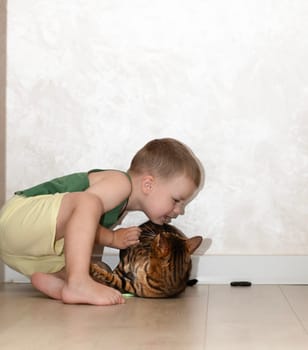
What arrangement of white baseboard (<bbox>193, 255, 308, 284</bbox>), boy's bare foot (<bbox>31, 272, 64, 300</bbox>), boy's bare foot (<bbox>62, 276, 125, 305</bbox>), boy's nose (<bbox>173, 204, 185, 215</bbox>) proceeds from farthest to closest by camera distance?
white baseboard (<bbox>193, 255, 308, 284</bbox>), boy's nose (<bbox>173, 204, 185, 215</bbox>), boy's bare foot (<bbox>31, 272, 64, 300</bbox>), boy's bare foot (<bbox>62, 276, 125, 305</bbox>)

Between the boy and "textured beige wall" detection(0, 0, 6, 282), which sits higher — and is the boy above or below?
below

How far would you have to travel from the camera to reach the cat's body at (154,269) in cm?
213

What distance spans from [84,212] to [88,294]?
0.74 feet

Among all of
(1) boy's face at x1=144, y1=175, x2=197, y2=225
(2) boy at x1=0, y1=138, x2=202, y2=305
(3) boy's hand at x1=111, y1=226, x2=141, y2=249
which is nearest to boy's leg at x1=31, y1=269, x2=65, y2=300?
(2) boy at x1=0, y1=138, x2=202, y2=305

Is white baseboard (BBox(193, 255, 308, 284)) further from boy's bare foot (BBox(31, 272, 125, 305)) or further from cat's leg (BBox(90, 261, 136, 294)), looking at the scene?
boy's bare foot (BBox(31, 272, 125, 305))

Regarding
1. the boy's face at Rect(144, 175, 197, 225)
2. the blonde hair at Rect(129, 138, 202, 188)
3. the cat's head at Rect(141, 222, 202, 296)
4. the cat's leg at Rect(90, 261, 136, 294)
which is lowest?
the cat's leg at Rect(90, 261, 136, 294)

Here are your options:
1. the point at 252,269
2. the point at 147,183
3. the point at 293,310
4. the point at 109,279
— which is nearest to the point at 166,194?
the point at 147,183

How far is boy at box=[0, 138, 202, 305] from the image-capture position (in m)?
2.05

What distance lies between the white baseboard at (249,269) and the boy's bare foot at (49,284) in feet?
1.33

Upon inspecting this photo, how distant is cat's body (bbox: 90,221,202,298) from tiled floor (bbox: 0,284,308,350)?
0.04 metres

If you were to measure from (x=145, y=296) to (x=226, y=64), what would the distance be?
0.82 metres

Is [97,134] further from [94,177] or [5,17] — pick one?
[5,17]

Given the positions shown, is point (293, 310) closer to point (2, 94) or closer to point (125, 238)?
point (125, 238)

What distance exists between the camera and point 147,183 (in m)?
2.31
